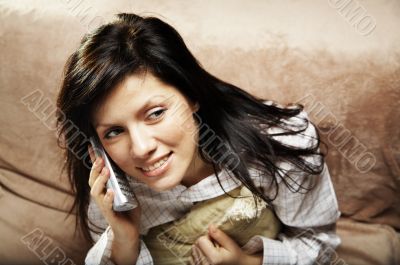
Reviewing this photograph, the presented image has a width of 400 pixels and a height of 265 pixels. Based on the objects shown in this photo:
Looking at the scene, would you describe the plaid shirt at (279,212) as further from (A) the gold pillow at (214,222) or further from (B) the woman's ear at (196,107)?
(B) the woman's ear at (196,107)

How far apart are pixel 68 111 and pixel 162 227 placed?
299 mm

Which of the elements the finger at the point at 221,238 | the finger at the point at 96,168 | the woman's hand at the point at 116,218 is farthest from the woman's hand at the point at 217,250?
the finger at the point at 96,168

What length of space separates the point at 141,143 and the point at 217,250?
0.26 meters

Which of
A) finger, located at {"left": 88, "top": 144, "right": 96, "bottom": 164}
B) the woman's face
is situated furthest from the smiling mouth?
finger, located at {"left": 88, "top": 144, "right": 96, "bottom": 164}

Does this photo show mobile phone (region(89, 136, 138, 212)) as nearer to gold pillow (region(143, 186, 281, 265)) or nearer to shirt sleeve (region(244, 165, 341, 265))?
gold pillow (region(143, 186, 281, 265))

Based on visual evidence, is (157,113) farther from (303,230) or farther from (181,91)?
(303,230)

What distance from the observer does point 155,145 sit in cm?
65

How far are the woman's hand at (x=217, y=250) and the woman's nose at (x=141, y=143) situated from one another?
21 centimetres

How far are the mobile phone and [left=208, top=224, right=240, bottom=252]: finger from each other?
15 centimetres

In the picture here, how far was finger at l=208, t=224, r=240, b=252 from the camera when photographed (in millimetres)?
769

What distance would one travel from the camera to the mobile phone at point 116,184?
2.29ft

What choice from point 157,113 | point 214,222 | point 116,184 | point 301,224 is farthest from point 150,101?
point 301,224

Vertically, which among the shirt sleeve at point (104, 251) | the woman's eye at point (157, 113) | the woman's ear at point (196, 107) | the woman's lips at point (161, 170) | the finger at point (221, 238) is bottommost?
the shirt sleeve at point (104, 251)

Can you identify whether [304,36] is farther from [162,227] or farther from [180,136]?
[162,227]
